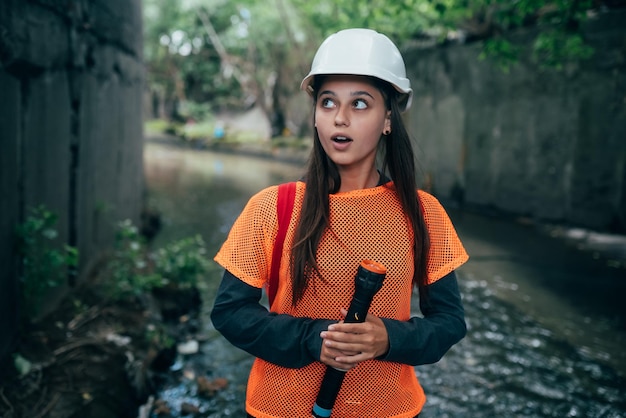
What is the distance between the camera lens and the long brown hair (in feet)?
5.65

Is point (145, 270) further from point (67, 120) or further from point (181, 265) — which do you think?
point (67, 120)

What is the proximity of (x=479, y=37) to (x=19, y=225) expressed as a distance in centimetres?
988

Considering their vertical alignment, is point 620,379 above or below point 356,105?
below

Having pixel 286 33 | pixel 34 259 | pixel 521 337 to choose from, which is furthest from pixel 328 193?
pixel 286 33

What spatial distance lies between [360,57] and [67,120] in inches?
147

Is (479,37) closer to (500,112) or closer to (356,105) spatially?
(500,112)

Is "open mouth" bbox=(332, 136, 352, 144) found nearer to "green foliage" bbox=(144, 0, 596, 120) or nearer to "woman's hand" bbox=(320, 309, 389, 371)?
"woman's hand" bbox=(320, 309, 389, 371)

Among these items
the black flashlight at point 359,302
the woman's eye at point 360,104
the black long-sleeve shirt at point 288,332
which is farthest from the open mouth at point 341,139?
the black long-sleeve shirt at point 288,332

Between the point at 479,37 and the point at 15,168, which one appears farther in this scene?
the point at 479,37

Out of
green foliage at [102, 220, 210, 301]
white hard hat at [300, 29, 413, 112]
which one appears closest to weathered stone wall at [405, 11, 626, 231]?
green foliage at [102, 220, 210, 301]

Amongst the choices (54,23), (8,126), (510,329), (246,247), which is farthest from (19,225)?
(510,329)

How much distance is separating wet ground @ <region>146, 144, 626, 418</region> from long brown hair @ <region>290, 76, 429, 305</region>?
4.8 inches

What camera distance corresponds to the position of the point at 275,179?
16109 mm

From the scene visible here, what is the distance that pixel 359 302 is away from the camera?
1585 mm
